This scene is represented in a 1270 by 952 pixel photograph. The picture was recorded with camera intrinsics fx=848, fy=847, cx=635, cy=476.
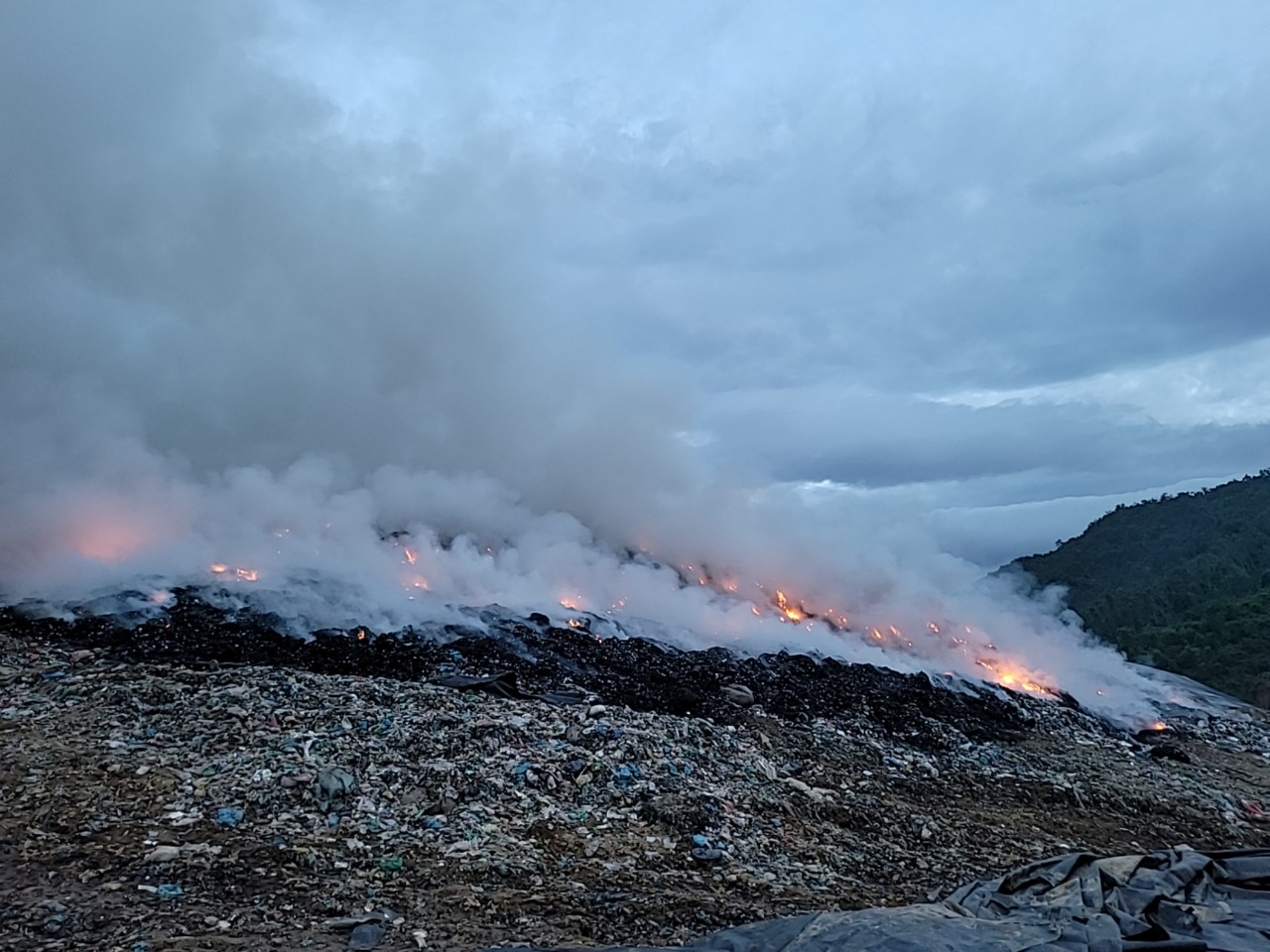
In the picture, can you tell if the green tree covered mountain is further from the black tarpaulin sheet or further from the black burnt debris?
the black tarpaulin sheet

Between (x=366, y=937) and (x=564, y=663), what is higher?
(x=564, y=663)

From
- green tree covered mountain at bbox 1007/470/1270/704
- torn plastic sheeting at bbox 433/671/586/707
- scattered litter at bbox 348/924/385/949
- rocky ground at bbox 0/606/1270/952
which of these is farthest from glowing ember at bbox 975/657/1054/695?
scattered litter at bbox 348/924/385/949

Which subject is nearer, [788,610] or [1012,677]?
[1012,677]

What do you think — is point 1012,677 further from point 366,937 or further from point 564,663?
point 366,937

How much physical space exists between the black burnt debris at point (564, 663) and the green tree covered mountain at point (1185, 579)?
14210mm

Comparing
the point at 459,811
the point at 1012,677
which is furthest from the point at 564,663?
the point at 1012,677

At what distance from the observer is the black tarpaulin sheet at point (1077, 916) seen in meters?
3.66

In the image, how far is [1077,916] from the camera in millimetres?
3998

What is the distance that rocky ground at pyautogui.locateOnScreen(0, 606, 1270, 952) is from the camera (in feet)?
16.3

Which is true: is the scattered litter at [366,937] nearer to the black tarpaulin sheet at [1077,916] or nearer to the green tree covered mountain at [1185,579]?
the black tarpaulin sheet at [1077,916]

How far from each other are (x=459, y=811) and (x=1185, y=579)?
36465 millimetres

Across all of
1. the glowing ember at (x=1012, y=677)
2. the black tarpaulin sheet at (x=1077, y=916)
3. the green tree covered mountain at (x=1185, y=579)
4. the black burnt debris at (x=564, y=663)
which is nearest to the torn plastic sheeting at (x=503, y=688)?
the black burnt debris at (x=564, y=663)

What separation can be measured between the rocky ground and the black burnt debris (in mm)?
265

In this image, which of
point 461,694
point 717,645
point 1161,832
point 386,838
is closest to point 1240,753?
point 1161,832
